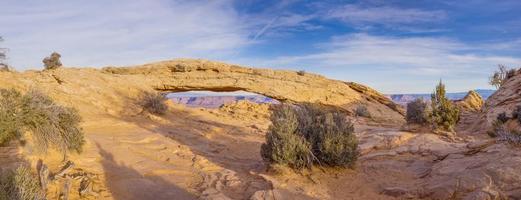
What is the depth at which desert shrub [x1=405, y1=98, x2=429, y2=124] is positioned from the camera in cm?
1381

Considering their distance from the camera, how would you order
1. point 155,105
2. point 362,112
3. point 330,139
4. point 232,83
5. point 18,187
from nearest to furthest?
point 18,187, point 330,139, point 155,105, point 362,112, point 232,83

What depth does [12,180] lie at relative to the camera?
496 cm

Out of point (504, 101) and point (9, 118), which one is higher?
point (504, 101)

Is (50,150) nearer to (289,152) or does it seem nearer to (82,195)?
(82,195)

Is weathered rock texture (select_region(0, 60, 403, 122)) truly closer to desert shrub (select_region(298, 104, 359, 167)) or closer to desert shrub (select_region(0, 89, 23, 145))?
desert shrub (select_region(0, 89, 23, 145))

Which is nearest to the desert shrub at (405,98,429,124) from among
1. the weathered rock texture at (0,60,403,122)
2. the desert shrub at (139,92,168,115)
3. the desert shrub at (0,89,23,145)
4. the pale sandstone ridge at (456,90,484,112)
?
the weathered rock texture at (0,60,403,122)

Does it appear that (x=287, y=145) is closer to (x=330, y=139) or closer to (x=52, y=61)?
(x=330, y=139)

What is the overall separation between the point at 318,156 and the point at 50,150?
16.8 ft

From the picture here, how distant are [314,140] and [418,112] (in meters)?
7.14

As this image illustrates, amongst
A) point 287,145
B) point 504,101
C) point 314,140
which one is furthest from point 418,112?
point 287,145

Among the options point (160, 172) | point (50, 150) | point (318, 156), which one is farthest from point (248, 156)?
point (50, 150)

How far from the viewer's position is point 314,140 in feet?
28.2

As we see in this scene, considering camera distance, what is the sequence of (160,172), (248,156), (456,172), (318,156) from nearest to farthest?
(456,172)
(160,172)
(318,156)
(248,156)

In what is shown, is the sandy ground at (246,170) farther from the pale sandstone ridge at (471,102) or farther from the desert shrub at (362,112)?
the pale sandstone ridge at (471,102)
